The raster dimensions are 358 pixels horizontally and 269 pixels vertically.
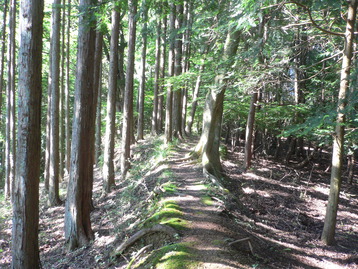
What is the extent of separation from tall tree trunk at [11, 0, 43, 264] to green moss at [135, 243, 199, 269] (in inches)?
96.1

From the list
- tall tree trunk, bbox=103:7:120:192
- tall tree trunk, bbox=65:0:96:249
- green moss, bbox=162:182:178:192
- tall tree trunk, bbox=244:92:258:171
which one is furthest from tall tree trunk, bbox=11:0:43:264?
tall tree trunk, bbox=244:92:258:171

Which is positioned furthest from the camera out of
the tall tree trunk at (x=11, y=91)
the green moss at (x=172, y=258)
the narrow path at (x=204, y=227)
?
the tall tree trunk at (x=11, y=91)

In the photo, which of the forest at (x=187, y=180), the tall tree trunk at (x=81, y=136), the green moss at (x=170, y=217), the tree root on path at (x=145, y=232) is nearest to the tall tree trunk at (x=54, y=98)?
the forest at (x=187, y=180)

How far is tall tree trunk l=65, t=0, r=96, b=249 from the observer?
21.4ft

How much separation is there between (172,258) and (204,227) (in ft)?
4.73

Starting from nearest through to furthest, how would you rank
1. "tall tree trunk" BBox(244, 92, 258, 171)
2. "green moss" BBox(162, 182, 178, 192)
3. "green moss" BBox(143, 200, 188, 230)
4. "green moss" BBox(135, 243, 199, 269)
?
1. "green moss" BBox(135, 243, 199, 269)
2. "green moss" BBox(143, 200, 188, 230)
3. "green moss" BBox(162, 182, 178, 192)
4. "tall tree trunk" BBox(244, 92, 258, 171)

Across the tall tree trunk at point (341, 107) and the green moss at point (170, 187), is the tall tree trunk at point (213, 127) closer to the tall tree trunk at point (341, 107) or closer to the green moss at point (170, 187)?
the green moss at point (170, 187)

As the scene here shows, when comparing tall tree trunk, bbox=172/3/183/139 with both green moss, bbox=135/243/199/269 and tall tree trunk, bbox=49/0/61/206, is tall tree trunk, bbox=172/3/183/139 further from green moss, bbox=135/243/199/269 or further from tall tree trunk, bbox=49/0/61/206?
green moss, bbox=135/243/199/269

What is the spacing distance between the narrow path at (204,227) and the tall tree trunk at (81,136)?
2444 mm

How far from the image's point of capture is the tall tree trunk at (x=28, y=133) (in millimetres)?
4785

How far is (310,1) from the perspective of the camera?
7.12 metres

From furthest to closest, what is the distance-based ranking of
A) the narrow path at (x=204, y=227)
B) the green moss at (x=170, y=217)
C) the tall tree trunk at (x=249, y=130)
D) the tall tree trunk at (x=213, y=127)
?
the tall tree trunk at (x=249, y=130)
the tall tree trunk at (x=213, y=127)
the green moss at (x=170, y=217)
the narrow path at (x=204, y=227)

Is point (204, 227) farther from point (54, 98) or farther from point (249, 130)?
point (54, 98)

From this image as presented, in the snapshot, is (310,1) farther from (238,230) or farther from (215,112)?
(238,230)
